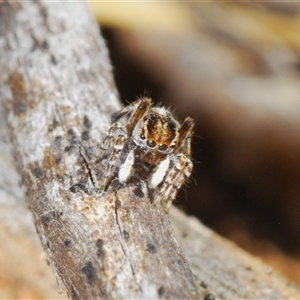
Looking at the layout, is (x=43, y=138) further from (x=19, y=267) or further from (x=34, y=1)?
(x=34, y=1)

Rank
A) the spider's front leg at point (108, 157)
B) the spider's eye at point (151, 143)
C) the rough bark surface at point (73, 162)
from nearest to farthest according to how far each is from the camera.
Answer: the rough bark surface at point (73, 162) → the spider's front leg at point (108, 157) → the spider's eye at point (151, 143)

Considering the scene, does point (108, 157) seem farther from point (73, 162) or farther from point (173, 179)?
point (173, 179)

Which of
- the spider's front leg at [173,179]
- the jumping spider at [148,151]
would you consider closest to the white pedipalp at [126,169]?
the jumping spider at [148,151]

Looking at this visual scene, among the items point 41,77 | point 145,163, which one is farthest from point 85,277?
point 41,77

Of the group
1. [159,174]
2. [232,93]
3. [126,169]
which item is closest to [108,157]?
[126,169]

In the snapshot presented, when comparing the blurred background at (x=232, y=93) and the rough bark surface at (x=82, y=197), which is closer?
the rough bark surface at (x=82, y=197)

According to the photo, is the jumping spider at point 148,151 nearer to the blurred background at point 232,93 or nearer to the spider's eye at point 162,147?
the spider's eye at point 162,147
